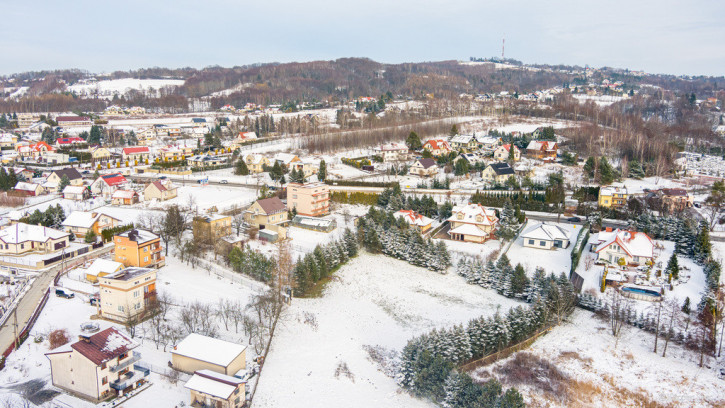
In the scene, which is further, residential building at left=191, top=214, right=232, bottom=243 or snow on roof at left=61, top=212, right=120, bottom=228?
snow on roof at left=61, top=212, right=120, bottom=228

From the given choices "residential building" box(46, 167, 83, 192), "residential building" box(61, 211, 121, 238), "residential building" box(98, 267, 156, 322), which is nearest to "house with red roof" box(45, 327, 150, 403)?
"residential building" box(98, 267, 156, 322)

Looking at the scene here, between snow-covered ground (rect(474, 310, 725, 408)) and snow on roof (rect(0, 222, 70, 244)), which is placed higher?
snow on roof (rect(0, 222, 70, 244))

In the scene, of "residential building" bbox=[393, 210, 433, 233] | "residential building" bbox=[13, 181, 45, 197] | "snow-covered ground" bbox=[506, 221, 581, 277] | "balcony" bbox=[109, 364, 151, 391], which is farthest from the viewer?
"residential building" bbox=[13, 181, 45, 197]

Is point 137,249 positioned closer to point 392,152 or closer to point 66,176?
point 66,176

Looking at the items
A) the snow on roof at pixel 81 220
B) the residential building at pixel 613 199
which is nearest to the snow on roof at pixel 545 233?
the residential building at pixel 613 199

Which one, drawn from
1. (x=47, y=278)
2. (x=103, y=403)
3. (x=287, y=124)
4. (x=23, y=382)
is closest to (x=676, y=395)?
(x=103, y=403)

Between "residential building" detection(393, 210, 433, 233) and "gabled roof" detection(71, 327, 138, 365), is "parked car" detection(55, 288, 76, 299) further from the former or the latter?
"residential building" detection(393, 210, 433, 233)

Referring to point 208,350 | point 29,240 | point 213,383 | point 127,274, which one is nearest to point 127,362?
point 208,350

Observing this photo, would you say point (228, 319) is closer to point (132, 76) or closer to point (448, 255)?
point (448, 255)
